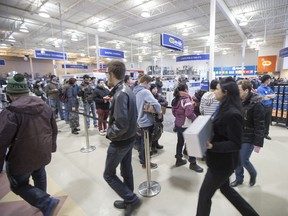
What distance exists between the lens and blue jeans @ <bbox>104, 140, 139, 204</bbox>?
1726 mm

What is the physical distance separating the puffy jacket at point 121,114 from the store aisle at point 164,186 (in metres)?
0.98

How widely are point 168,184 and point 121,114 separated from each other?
4.79 feet

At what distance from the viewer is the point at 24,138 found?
1484mm

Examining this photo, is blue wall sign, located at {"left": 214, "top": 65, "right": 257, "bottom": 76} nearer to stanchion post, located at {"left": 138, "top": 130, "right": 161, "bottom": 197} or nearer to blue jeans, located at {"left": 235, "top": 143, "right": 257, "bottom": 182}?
blue jeans, located at {"left": 235, "top": 143, "right": 257, "bottom": 182}

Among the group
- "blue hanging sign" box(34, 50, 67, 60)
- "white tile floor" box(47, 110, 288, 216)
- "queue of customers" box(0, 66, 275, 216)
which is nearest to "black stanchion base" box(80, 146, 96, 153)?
"white tile floor" box(47, 110, 288, 216)

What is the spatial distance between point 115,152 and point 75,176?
4.78 feet

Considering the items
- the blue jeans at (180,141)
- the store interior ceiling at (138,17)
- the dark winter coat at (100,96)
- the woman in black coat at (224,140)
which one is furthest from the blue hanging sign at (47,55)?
the woman in black coat at (224,140)

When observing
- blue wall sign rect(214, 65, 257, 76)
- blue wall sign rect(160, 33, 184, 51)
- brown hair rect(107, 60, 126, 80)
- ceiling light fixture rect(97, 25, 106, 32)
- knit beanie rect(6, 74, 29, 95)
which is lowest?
knit beanie rect(6, 74, 29, 95)

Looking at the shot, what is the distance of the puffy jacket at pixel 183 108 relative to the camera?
2.65 metres

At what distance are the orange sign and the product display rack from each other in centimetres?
1341

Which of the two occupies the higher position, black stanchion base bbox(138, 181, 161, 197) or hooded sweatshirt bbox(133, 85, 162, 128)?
hooded sweatshirt bbox(133, 85, 162, 128)

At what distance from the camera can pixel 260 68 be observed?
53.4 ft

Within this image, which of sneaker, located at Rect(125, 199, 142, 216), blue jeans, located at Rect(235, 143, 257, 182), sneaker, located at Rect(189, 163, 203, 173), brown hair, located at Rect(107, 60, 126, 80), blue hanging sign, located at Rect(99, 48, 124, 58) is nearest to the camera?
brown hair, located at Rect(107, 60, 126, 80)

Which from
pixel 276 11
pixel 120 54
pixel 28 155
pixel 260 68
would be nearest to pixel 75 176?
pixel 28 155
